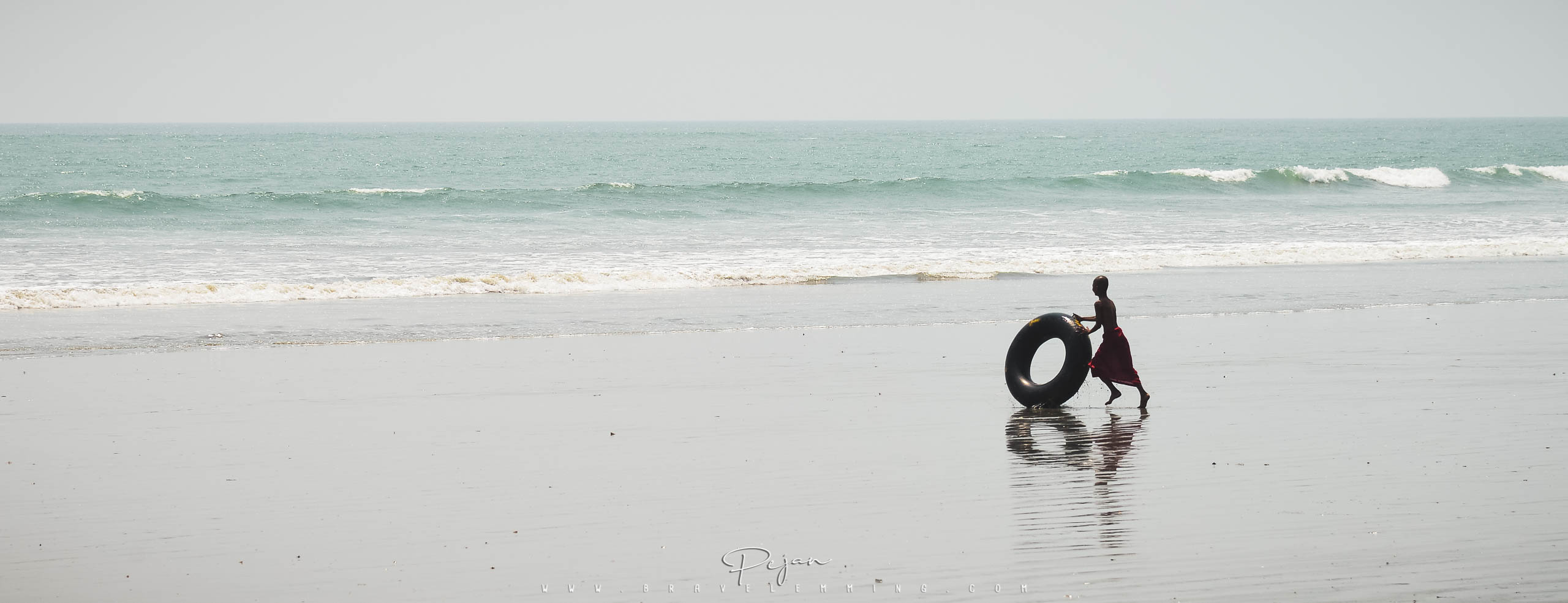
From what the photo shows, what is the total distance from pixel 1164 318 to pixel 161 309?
12.7m

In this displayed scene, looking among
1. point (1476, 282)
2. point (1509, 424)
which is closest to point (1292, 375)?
point (1509, 424)

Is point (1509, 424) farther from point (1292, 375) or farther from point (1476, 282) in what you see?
point (1476, 282)

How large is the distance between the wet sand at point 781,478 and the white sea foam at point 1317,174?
4263 cm

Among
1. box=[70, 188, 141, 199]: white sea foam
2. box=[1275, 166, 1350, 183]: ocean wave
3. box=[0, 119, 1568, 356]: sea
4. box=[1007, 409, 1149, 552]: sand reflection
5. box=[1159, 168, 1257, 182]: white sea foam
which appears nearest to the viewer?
box=[1007, 409, 1149, 552]: sand reflection

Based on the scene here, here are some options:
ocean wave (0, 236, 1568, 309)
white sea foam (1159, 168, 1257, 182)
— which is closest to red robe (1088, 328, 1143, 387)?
ocean wave (0, 236, 1568, 309)

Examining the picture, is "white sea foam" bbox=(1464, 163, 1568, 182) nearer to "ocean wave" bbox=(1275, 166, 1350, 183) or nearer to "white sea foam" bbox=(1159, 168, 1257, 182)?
"ocean wave" bbox=(1275, 166, 1350, 183)

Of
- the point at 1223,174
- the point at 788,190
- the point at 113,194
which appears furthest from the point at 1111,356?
the point at 1223,174

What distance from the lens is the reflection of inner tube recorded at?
31.3 ft

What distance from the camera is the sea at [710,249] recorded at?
16.1m

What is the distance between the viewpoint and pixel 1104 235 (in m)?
29.7

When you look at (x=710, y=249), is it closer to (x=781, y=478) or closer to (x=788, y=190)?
(x=788, y=190)

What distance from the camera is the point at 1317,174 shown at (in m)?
52.8

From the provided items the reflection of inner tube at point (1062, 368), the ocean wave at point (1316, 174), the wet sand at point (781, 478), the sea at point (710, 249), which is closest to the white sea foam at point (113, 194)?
the sea at point (710, 249)

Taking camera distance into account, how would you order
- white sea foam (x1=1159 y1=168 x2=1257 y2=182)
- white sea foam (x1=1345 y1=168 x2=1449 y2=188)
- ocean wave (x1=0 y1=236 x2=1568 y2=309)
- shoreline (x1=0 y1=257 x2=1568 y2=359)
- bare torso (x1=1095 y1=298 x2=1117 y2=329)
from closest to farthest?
bare torso (x1=1095 y1=298 x2=1117 y2=329) → shoreline (x1=0 y1=257 x2=1568 y2=359) → ocean wave (x1=0 y1=236 x2=1568 y2=309) → white sea foam (x1=1159 y1=168 x2=1257 y2=182) → white sea foam (x1=1345 y1=168 x2=1449 y2=188)
